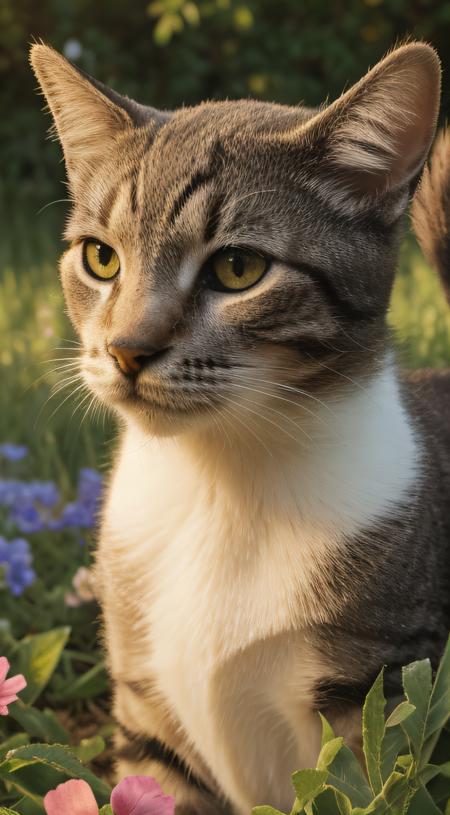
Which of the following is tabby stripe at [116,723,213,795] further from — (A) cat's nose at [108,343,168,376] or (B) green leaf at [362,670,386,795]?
(A) cat's nose at [108,343,168,376]

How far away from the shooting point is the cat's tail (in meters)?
2.26

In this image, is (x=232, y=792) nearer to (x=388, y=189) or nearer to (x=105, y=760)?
(x=105, y=760)

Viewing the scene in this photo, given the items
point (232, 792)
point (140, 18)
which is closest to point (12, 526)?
point (232, 792)

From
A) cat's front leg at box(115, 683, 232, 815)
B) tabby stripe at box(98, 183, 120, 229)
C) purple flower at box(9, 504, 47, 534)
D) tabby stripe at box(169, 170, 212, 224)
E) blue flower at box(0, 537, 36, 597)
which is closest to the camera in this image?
tabby stripe at box(169, 170, 212, 224)

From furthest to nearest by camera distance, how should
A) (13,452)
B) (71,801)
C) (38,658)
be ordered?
(13,452) < (38,658) < (71,801)

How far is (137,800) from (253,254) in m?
0.94

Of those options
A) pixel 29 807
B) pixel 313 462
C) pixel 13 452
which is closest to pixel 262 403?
pixel 313 462

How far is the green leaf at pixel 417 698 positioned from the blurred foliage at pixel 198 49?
5488 mm

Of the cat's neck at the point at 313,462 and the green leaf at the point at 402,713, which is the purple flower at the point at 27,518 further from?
the green leaf at the point at 402,713

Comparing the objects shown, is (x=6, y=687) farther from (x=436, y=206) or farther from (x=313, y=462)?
(x=436, y=206)

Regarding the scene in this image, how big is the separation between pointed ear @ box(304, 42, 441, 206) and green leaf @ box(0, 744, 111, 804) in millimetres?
1153

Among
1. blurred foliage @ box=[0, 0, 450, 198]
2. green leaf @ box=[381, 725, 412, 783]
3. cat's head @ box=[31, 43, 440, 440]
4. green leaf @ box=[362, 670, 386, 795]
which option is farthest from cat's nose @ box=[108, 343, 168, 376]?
blurred foliage @ box=[0, 0, 450, 198]

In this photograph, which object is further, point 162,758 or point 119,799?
point 162,758

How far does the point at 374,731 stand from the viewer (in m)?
1.61
